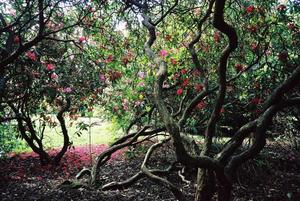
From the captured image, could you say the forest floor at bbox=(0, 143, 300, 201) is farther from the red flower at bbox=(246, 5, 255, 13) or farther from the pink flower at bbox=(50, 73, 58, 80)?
the red flower at bbox=(246, 5, 255, 13)

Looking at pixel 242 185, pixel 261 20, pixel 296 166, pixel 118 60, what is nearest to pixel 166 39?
pixel 118 60

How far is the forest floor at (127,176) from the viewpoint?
5.88 m

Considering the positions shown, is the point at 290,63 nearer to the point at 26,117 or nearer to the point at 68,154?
the point at 26,117

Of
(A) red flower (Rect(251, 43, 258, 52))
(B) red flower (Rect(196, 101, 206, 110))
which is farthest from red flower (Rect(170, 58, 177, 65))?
(A) red flower (Rect(251, 43, 258, 52))

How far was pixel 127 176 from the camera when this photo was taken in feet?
23.6

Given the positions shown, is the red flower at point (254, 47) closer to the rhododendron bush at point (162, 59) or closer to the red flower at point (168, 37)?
the rhododendron bush at point (162, 59)

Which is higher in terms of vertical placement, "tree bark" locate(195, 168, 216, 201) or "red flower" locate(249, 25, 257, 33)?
"red flower" locate(249, 25, 257, 33)

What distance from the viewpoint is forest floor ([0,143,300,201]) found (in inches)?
232

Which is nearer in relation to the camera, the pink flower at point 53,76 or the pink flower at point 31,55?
the pink flower at point 31,55

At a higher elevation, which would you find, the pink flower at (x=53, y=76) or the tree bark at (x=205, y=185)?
the pink flower at (x=53, y=76)

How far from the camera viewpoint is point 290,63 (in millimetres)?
6074

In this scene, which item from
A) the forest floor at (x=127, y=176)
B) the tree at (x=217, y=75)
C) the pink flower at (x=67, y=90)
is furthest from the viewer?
the pink flower at (x=67, y=90)

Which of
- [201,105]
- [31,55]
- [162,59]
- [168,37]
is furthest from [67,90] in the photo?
[201,105]

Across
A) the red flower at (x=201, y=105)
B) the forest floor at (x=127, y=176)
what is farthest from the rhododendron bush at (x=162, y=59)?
the forest floor at (x=127, y=176)
